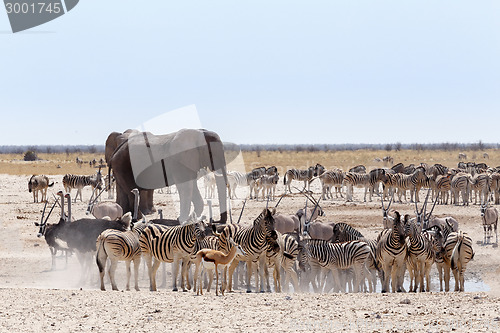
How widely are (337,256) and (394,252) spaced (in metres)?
1.25

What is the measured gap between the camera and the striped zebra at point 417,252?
10.6 metres

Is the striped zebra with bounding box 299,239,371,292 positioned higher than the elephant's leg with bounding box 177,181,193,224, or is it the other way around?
the elephant's leg with bounding box 177,181,193,224

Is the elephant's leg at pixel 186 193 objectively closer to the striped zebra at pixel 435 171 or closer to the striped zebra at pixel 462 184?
the striped zebra at pixel 462 184

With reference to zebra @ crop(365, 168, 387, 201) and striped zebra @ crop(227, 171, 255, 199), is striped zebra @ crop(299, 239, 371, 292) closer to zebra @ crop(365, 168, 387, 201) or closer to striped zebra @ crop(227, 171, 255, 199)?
striped zebra @ crop(227, 171, 255, 199)

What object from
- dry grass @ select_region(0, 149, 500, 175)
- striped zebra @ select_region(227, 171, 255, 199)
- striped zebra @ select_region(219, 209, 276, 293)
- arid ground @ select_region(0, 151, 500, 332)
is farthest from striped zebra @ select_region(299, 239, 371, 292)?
dry grass @ select_region(0, 149, 500, 175)

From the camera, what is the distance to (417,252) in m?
10.7

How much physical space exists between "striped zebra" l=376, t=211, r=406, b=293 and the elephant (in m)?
5.63

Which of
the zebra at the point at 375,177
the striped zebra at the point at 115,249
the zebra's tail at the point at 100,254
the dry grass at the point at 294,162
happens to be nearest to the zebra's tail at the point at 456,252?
the striped zebra at the point at 115,249

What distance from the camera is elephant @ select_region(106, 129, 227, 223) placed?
1717 cm

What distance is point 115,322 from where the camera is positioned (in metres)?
7.58

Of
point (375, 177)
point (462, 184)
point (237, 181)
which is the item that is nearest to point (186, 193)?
point (237, 181)

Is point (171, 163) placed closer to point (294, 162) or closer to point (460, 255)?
point (460, 255)

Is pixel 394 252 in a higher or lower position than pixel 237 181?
lower

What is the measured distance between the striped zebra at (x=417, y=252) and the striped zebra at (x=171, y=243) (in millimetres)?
3208
